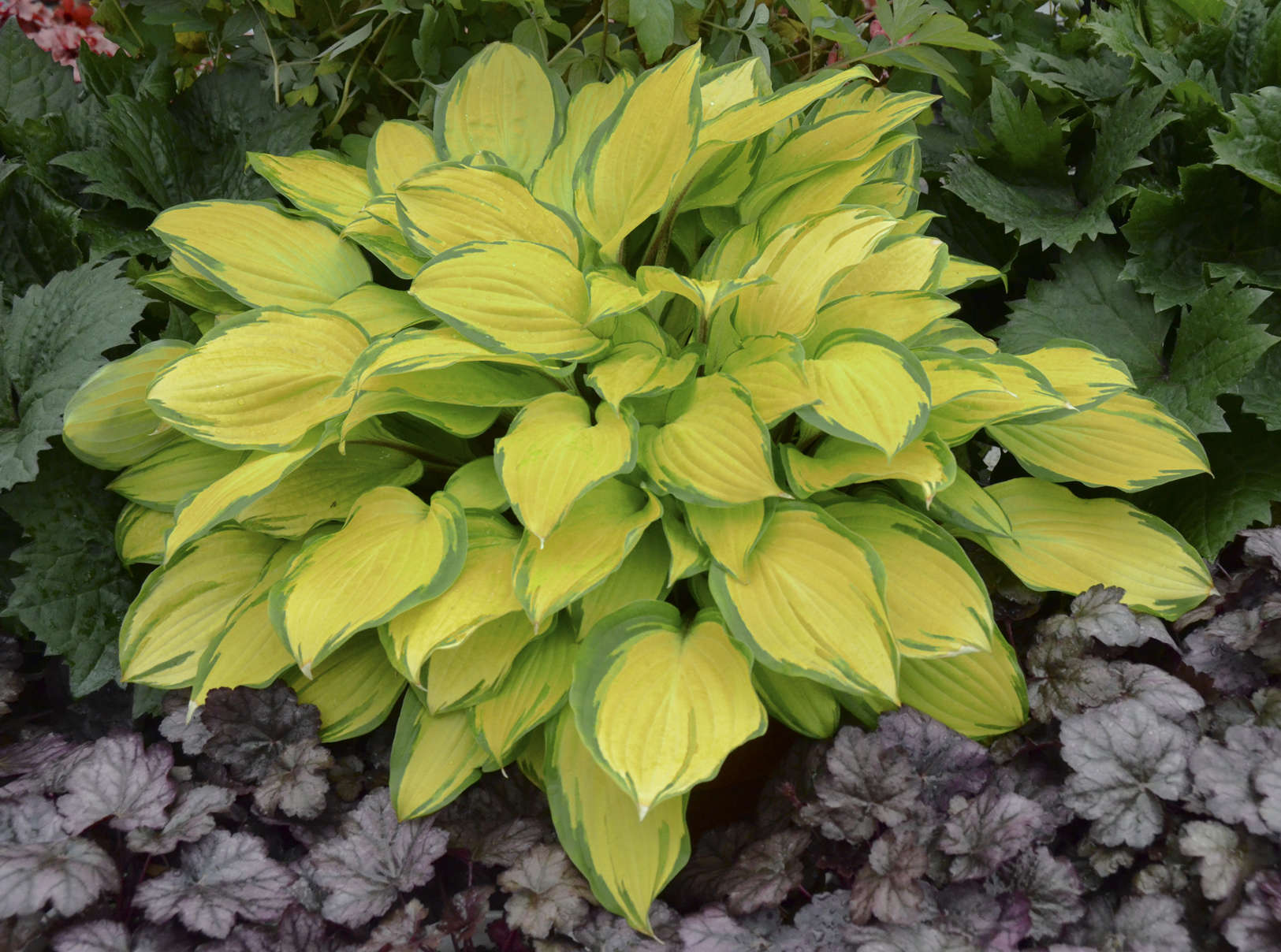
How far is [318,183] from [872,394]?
2.68ft

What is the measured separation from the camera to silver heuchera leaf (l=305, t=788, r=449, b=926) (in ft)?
2.88

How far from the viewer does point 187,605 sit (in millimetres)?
1093

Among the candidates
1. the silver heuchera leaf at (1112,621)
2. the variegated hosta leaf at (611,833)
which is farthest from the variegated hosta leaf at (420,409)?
the silver heuchera leaf at (1112,621)

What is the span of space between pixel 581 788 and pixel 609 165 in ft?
2.29

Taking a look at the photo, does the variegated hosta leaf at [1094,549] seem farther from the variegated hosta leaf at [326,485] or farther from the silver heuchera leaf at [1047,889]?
the variegated hosta leaf at [326,485]

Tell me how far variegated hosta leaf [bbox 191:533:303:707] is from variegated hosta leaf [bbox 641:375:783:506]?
16.6 inches

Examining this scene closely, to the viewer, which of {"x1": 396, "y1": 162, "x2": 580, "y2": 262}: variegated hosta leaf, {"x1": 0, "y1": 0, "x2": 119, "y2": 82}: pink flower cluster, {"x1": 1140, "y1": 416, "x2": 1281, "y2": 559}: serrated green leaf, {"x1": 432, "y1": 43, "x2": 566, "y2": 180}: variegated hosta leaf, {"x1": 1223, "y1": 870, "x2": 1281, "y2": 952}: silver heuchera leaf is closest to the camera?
{"x1": 1223, "y1": 870, "x2": 1281, "y2": 952}: silver heuchera leaf

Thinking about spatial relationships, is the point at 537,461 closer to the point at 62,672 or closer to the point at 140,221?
the point at 62,672

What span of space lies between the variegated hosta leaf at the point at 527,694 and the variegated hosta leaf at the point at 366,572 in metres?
0.14

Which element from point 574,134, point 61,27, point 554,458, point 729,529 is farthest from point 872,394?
point 61,27

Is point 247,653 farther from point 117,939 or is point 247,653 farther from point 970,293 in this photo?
point 970,293

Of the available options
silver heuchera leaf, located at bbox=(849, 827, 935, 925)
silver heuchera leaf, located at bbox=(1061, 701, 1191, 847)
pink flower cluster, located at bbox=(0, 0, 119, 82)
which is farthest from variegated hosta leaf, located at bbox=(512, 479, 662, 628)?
pink flower cluster, located at bbox=(0, 0, 119, 82)

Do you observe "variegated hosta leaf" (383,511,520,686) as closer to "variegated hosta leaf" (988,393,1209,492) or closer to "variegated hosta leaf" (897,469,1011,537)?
"variegated hosta leaf" (897,469,1011,537)

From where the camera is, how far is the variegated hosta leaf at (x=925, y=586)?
0.93 m
